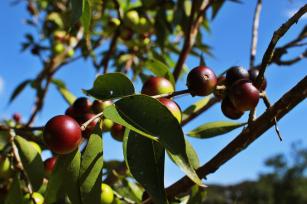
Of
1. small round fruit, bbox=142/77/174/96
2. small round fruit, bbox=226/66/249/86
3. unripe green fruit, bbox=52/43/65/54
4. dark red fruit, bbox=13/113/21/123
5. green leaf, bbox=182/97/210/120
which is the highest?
unripe green fruit, bbox=52/43/65/54

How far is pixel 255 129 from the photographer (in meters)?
0.92

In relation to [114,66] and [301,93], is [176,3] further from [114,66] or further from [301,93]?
[301,93]

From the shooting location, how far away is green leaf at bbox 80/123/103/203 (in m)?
0.85

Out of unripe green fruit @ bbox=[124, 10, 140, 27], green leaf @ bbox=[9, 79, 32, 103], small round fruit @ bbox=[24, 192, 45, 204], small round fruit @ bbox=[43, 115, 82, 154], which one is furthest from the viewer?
green leaf @ bbox=[9, 79, 32, 103]

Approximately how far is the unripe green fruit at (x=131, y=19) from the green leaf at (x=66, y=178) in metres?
1.19

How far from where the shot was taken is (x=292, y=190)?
112 ft

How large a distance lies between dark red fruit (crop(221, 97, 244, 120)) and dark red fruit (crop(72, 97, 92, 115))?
1.20 feet

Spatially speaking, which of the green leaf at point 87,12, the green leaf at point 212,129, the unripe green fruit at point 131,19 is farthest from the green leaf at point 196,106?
the unripe green fruit at point 131,19

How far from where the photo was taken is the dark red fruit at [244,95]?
889 mm

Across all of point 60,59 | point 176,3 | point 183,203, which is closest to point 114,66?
point 60,59

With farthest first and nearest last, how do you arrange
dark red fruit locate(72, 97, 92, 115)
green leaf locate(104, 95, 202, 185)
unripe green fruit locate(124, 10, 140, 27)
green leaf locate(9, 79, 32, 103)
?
green leaf locate(9, 79, 32, 103) → unripe green fruit locate(124, 10, 140, 27) → dark red fruit locate(72, 97, 92, 115) → green leaf locate(104, 95, 202, 185)

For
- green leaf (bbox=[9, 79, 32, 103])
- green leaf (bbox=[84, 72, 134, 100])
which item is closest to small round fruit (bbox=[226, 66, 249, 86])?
green leaf (bbox=[84, 72, 134, 100])

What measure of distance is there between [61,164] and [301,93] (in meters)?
0.46

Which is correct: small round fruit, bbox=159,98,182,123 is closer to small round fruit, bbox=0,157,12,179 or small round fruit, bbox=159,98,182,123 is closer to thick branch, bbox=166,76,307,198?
thick branch, bbox=166,76,307,198
